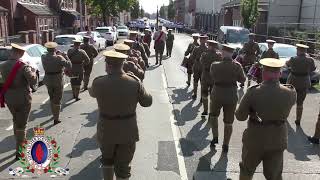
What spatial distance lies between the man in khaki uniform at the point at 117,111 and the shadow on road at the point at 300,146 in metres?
3.79

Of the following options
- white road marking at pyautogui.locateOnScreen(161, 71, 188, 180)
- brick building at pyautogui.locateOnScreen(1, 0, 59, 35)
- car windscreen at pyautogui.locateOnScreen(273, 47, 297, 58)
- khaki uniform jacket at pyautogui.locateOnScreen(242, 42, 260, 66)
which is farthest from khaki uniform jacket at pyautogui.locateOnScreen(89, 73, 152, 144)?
brick building at pyautogui.locateOnScreen(1, 0, 59, 35)

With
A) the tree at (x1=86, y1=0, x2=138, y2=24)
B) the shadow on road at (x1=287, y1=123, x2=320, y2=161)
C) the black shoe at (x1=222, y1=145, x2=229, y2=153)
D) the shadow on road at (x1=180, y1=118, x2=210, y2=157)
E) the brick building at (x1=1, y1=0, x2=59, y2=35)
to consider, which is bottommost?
the shadow on road at (x1=287, y1=123, x2=320, y2=161)

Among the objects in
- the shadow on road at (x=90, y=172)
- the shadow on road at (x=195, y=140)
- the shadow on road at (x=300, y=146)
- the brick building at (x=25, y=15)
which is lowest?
the shadow on road at (x=300, y=146)

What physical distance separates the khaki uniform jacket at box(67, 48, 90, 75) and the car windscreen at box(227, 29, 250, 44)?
13.1 metres

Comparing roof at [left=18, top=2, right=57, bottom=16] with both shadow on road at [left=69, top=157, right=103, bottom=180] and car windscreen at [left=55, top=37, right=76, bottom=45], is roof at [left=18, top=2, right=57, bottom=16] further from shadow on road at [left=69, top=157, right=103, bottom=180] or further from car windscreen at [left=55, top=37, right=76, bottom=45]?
shadow on road at [left=69, top=157, right=103, bottom=180]

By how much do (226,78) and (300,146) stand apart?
88.6 inches

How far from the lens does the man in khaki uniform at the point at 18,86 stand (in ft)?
23.9

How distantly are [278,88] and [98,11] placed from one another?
5630 centimetres

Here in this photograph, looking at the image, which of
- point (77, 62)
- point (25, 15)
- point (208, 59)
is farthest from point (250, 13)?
point (208, 59)

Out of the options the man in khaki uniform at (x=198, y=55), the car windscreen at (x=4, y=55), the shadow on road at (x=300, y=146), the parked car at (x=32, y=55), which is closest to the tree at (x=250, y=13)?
the parked car at (x=32, y=55)

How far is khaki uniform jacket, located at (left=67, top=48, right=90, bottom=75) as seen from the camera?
1245 centimetres

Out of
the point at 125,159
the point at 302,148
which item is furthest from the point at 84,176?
the point at 302,148

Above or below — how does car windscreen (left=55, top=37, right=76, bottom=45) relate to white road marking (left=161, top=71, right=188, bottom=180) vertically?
above

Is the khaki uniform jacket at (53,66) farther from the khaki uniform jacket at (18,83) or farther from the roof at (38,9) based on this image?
the roof at (38,9)
